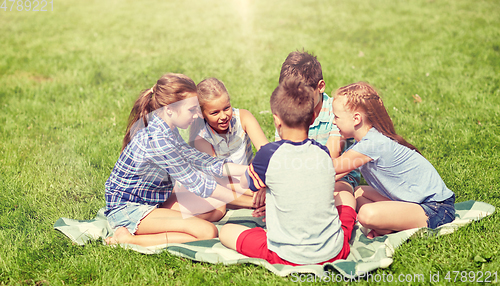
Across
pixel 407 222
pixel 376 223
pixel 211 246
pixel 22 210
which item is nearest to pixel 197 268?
pixel 211 246

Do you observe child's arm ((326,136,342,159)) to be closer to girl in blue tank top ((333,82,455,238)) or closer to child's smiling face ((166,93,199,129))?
girl in blue tank top ((333,82,455,238))

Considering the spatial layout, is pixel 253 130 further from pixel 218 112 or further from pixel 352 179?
pixel 352 179

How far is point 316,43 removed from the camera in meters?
9.22

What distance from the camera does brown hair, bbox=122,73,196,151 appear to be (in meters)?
3.27

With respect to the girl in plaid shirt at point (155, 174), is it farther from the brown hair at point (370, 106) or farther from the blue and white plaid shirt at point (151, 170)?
the brown hair at point (370, 106)

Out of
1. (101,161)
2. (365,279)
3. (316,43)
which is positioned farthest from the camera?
(316,43)

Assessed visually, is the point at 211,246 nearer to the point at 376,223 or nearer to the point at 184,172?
the point at 184,172

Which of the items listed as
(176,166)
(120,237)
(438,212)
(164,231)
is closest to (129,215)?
(120,237)

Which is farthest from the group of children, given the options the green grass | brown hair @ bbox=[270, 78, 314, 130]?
the green grass

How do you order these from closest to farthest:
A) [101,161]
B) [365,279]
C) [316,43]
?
[365,279] < [101,161] < [316,43]

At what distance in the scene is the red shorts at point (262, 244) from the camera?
2.82m

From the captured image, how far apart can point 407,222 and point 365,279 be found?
68 cm

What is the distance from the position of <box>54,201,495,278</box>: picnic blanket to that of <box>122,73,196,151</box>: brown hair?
975mm

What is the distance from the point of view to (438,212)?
3.14 metres
